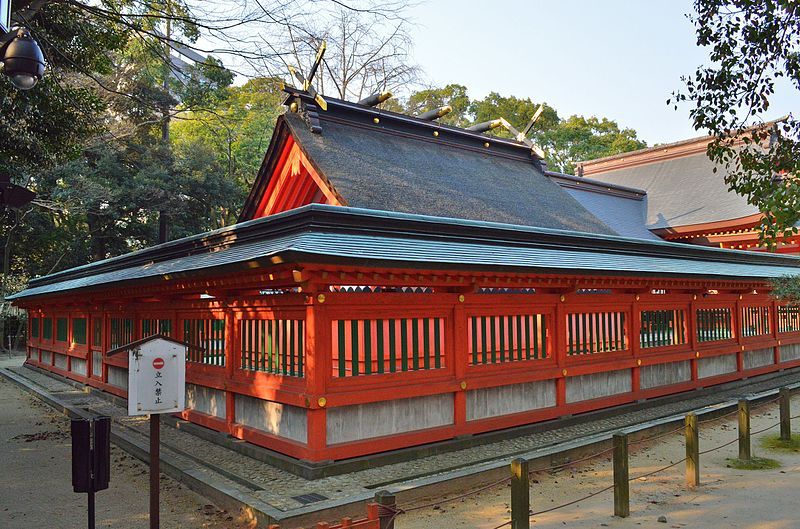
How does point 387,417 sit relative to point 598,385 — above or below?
above

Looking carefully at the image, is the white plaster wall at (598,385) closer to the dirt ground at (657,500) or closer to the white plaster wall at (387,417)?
the dirt ground at (657,500)

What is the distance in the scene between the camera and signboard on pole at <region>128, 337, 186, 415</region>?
5568 millimetres

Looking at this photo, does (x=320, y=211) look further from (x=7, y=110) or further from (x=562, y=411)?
(x=7, y=110)

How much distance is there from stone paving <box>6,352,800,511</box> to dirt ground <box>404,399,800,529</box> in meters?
0.74

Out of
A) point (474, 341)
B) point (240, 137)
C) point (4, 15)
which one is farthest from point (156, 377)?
point (240, 137)

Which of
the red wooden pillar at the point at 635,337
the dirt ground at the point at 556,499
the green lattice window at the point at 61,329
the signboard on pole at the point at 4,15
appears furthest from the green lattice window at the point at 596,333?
the green lattice window at the point at 61,329

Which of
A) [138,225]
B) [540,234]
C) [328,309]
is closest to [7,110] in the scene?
[328,309]

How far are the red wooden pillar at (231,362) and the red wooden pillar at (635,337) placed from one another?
295 inches

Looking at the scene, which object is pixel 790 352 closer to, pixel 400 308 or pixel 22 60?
pixel 400 308

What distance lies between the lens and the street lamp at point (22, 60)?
5668mm

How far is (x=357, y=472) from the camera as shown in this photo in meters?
7.44

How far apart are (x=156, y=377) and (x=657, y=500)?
5.78m

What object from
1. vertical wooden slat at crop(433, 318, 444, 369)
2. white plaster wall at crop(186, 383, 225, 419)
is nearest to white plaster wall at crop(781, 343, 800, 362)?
vertical wooden slat at crop(433, 318, 444, 369)

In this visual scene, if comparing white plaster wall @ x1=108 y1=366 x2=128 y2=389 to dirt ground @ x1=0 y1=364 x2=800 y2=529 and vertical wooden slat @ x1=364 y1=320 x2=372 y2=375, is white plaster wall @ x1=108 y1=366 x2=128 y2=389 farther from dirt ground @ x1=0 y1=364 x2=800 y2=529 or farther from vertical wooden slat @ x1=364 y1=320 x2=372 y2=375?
vertical wooden slat @ x1=364 y1=320 x2=372 y2=375
